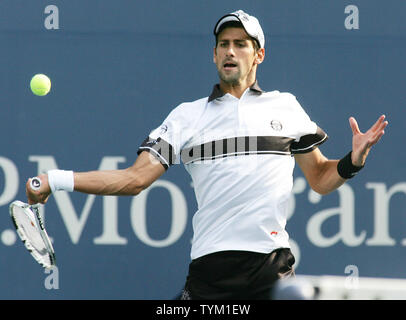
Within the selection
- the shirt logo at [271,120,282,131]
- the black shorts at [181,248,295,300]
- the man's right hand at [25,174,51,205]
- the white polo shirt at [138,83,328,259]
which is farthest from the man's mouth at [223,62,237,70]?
the man's right hand at [25,174,51,205]

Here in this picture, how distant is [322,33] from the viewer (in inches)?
177

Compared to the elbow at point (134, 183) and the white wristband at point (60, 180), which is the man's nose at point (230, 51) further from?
the white wristband at point (60, 180)

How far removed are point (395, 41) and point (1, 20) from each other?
1981mm

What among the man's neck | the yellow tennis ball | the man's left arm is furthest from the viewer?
the yellow tennis ball

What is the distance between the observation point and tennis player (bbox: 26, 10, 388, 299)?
352 cm

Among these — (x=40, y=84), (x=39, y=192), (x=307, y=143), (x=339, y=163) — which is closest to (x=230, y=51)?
(x=307, y=143)

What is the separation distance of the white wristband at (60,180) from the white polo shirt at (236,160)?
0.38 metres

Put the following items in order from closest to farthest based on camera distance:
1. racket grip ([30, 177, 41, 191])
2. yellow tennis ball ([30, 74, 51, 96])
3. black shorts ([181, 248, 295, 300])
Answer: racket grip ([30, 177, 41, 191])
black shorts ([181, 248, 295, 300])
yellow tennis ball ([30, 74, 51, 96])

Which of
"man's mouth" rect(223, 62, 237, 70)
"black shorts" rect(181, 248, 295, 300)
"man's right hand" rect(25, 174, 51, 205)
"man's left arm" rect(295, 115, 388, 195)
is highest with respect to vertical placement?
"man's mouth" rect(223, 62, 237, 70)

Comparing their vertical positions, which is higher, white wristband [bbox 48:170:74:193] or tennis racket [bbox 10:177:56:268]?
white wristband [bbox 48:170:74:193]

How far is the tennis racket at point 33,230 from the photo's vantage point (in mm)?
3355

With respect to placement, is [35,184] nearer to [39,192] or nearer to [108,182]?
[39,192]

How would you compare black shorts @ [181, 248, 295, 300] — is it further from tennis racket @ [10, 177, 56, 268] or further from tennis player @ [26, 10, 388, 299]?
tennis racket @ [10, 177, 56, 268]

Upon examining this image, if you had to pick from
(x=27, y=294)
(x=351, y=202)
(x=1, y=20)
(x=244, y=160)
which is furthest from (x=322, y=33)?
(x=27, y=294)
